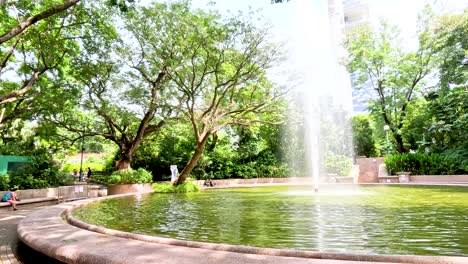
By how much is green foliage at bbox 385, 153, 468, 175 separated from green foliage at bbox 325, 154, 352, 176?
4210 millimetres

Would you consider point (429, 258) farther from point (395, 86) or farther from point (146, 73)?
point (395, 86)

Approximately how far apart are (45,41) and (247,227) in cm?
1442

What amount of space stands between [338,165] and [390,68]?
993 centimetres

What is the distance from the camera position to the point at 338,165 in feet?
99.3

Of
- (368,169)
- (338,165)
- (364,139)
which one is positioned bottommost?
(368,169)

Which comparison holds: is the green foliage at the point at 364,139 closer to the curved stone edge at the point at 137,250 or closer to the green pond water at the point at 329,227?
the green pond water at the point at 329,227

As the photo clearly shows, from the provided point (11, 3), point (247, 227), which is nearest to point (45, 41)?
point (11, 3)

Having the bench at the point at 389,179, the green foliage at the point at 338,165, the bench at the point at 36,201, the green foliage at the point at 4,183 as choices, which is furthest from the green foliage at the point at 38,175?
the bench at the point at 389,179

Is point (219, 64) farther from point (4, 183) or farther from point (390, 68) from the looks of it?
point (390, 68)

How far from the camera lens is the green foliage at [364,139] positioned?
37125 millimetres

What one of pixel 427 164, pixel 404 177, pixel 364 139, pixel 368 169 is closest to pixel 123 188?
pixel 404 177

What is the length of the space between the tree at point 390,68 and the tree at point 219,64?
458 inches

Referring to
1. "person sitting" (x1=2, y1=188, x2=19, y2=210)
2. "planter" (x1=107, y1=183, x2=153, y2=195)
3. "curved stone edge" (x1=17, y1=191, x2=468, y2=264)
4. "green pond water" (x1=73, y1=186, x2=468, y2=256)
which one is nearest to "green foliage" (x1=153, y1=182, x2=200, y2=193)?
"planter" (x1=107, y1=183, x2=153, y2=195)

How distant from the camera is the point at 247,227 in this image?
7195 millimetres
